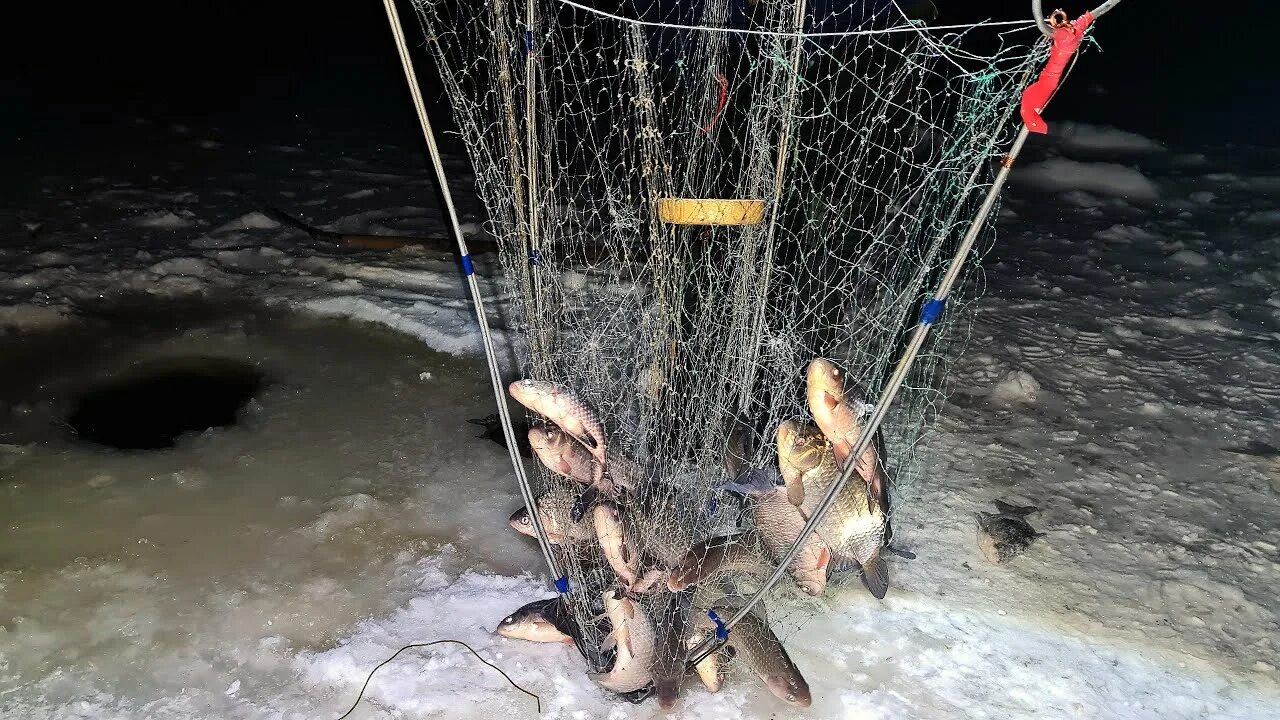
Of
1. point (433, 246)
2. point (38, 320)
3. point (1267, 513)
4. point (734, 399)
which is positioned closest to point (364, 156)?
point (433, 246)

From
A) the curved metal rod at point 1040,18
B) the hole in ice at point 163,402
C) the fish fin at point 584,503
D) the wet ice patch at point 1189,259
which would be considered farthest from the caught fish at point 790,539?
the wet ice patch at point 1189,259

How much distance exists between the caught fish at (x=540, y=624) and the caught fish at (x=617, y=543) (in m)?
0.35

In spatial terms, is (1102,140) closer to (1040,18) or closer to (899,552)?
(899,552)

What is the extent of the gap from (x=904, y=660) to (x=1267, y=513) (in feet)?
6.82

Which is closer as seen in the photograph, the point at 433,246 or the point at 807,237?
the point at 807,237

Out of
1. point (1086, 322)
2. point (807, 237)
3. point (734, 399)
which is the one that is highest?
point (807, 237)

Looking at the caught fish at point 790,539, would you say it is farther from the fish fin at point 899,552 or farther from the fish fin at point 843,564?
the fish fin at point 899,552

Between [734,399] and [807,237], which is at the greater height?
[807,237]

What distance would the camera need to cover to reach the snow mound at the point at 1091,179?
824cm

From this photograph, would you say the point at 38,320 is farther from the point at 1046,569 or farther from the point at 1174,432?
the point at 1174,432

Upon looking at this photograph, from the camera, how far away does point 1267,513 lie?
12.0ft

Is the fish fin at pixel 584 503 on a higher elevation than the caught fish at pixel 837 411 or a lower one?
lower

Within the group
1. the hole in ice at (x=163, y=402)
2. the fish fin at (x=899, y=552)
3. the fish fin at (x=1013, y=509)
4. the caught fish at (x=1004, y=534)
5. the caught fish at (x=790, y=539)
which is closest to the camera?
the caught fish at (x=790, y=539)

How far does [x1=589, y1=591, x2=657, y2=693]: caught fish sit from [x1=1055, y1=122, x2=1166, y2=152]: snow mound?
9174 millimetres
